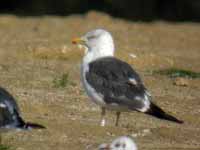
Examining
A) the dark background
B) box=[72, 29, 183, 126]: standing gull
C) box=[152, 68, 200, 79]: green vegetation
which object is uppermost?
box=[72, 29, 183, 126]: standing gull

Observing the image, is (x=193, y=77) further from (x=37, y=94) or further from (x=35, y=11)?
(x=35, y=11)

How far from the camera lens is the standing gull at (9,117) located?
12.3m

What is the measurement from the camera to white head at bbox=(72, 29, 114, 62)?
14742 millimetres

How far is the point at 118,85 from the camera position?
549 inches

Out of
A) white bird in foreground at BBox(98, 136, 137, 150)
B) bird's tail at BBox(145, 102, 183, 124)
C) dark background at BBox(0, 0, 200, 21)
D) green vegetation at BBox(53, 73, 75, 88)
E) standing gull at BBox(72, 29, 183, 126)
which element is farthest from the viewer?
dark background at BBox(0, 0, 200, 21)

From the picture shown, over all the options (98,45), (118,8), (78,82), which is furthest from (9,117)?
(118,8)

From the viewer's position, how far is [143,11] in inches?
1465

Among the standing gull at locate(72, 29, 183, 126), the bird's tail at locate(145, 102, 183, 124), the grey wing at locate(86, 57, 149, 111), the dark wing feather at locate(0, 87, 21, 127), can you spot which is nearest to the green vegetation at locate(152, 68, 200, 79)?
the standing gull at locate(72, 29, 183, 126)

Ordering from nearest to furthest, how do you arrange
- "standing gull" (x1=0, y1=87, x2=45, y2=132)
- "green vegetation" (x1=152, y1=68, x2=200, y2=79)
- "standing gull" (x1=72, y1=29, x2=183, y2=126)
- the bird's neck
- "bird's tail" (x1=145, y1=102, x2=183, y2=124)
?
"standing gull" (x1=0, y1=87, x2=45, y2=132) < "bird's tail" (x1=145, y1=102, x2=183, y2=124) < "standing gull" (x1=72, y1=29, x2=183, y2=126) < the bird's neck < "green vegetation" (x1=152, y1=68, x2=200, y2=79)

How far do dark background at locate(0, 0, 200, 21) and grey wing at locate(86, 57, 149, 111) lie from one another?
19.7m

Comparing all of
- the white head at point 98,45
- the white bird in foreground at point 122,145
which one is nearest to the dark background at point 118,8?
the white head at point 98,45

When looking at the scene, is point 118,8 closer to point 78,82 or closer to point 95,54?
point 78,82

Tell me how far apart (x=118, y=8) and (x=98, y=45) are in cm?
2415

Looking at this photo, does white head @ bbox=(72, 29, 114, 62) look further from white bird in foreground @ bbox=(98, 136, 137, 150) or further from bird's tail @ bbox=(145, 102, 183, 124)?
white bird in foreground @ bbox=(98, 136, 137, 150)
